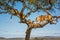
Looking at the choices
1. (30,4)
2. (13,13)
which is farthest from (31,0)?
(13,13)

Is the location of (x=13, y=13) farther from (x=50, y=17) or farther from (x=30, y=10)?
(x=50, y=17)

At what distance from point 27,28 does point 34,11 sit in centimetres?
90

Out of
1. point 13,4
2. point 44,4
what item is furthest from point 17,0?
point 44,4

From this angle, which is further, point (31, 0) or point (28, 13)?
point (28, 13)

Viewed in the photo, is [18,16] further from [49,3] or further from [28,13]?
[49,3]

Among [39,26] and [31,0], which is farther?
[39,26]

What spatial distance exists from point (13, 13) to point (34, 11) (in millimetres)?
861

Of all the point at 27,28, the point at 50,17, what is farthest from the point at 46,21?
the point at 27,28

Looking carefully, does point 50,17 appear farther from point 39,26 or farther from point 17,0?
point 17,0

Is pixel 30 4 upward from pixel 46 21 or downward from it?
upward

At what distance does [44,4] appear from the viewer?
1060 cm

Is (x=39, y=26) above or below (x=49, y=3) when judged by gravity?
below

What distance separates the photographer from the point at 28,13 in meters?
10.9

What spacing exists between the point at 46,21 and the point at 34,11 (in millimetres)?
629
